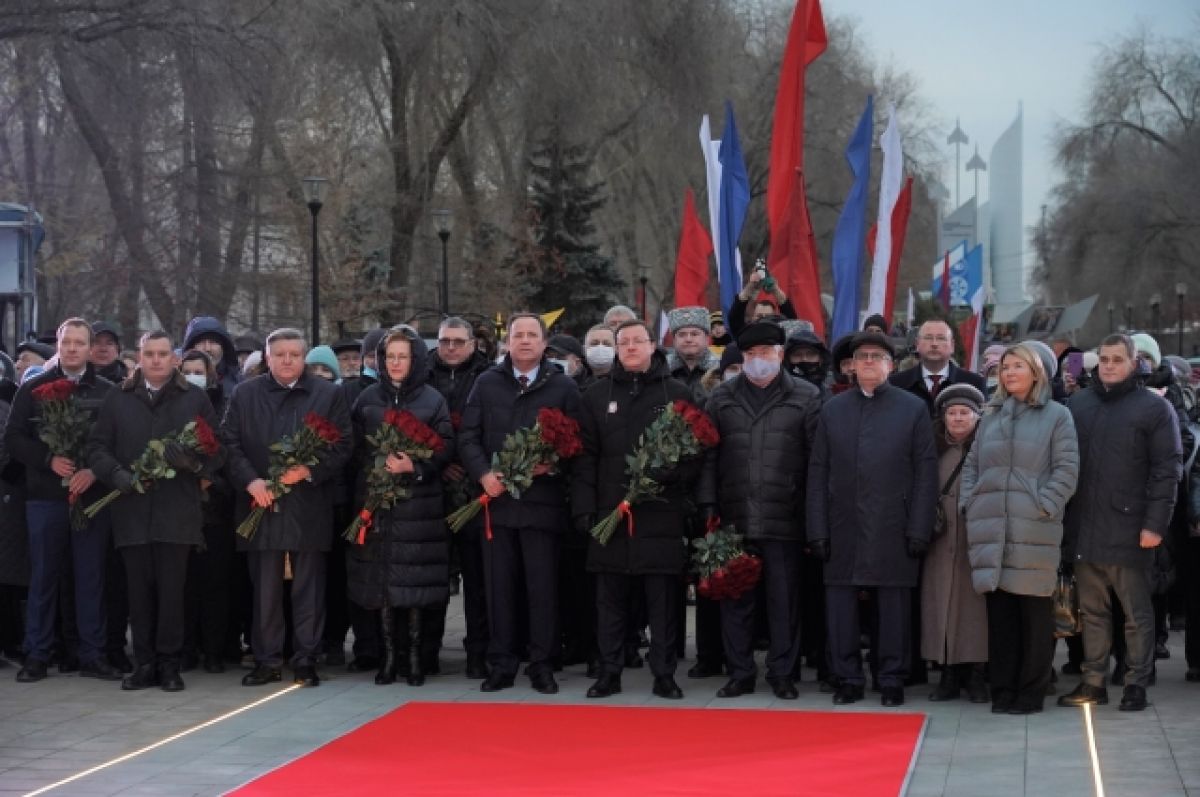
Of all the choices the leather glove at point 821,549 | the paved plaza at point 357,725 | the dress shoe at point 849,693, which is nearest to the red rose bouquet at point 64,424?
the paved plaza at point 357,725

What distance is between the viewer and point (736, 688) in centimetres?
1063

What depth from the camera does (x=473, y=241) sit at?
39.8m

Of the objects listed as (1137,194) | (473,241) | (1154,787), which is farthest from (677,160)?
(1154,787)

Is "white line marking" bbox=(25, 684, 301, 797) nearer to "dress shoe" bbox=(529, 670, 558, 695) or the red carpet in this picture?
the red carpet

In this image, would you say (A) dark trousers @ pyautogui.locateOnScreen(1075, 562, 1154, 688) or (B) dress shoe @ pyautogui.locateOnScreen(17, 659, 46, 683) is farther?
(B) dress shoe @ pyautogui.locateOnScreen(17, 659, 46, 683)

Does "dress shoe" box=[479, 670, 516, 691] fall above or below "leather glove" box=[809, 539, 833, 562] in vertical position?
below

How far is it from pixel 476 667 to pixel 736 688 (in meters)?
1.76

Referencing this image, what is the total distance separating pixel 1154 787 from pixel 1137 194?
177 ft

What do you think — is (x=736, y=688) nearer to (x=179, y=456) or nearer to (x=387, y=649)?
(x=387, y=649)

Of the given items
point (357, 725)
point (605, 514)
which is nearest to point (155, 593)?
point (357, 725)

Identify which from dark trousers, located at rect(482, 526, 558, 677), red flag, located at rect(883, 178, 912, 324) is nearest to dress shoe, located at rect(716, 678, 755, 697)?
dark trousers, located at rect(482, 526, 558, 677)

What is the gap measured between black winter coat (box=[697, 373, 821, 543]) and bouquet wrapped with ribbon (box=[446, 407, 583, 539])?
819 mm

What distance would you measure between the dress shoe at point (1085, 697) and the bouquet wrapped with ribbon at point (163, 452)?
5.08 metres

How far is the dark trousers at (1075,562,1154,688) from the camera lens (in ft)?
33.2
